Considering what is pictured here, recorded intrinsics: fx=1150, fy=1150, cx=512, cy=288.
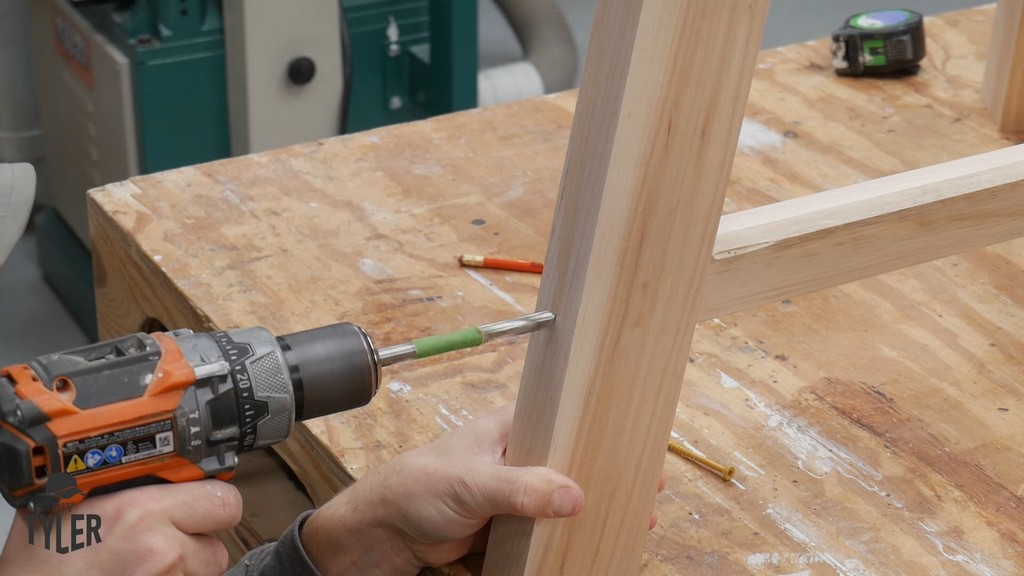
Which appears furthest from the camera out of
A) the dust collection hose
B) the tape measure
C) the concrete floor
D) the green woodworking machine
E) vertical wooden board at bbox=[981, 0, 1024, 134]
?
the dust collection hose

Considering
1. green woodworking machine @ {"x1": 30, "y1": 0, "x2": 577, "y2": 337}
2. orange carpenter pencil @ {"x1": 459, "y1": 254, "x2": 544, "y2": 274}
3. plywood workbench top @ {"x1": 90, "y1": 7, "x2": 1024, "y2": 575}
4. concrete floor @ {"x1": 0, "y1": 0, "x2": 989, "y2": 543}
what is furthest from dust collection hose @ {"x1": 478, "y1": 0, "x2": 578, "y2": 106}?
orange carpenter pencil @ {"x1": 459, "y1": 254, "x2": 544, "y2": 274}

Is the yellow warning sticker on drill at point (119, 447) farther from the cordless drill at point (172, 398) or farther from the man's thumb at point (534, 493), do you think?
the man's thumb at point (534, 493)

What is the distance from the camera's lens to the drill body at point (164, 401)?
62 centimetres

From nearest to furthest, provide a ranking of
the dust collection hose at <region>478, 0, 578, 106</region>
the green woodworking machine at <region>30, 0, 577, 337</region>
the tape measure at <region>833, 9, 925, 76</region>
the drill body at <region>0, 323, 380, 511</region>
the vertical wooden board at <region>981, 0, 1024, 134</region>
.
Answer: the drill body at <region>0, 323, 380, 511</region> → the vertical wooden board at <region>981, 0, 1024, 134</region> → the tape measure at <region>833, 9, 925, 76</region> → the green woodworking machine at <region>30, 0, 577, 337</region> → the dust collection hose at <region>478, 0, 578, 106</region>

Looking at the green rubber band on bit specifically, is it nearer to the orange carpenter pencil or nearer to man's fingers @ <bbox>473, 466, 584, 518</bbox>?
man's fingers @ <bbox>473, 466, 584, 518</bbox>

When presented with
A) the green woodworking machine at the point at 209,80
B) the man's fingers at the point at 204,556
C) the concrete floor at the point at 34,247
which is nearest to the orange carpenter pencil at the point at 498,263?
the man's fingers at the point at 204,556

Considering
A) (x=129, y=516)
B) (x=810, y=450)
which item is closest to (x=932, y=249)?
(x=810, y=450)

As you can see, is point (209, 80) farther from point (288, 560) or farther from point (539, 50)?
point (288, 560)

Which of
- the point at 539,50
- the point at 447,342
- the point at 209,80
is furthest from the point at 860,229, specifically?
the point at 539,50

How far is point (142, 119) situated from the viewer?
67.9 inches

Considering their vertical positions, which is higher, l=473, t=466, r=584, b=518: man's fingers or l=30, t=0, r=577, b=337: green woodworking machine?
l=473, t=466, r=584, b=518: man's fingers

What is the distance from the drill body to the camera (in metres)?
0.62

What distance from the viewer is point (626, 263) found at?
0.67 meters

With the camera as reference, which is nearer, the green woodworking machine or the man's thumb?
the man's thumb
